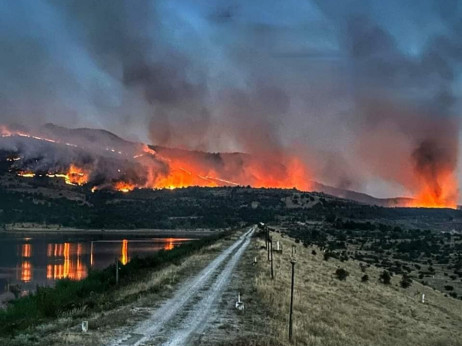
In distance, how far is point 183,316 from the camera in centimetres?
2008

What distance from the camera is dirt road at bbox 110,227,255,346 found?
16219 millimetres

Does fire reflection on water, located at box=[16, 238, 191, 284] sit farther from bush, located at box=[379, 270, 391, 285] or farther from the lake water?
bush, located at box=[379, 270, 391, 285]

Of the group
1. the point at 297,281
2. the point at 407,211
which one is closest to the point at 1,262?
the point at 297,281

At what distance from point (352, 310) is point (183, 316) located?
12.7m

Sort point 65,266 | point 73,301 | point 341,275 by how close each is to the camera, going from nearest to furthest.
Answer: point 73,301, point 341,275, point 65,266

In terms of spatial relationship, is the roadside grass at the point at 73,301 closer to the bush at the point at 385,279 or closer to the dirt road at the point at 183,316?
the dirt road at the point at 183,316

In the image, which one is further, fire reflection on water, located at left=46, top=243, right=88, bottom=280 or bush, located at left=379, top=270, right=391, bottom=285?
fire reflection on water, located at left=46, top=243, right=88, bottom=280

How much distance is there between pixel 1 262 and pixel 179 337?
6671cm

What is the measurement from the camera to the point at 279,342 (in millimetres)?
16938

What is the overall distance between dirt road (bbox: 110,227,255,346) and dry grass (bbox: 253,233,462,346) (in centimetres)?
236

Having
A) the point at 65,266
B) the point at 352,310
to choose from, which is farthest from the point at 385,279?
the point at 65,266

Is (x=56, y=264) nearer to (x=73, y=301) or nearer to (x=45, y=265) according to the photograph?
(x=45, y=265)

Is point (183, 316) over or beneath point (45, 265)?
over

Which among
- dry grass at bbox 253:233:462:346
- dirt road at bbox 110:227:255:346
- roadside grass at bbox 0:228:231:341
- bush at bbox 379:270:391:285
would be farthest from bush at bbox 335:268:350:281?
roadside grass at bbox 0:228:231:341
